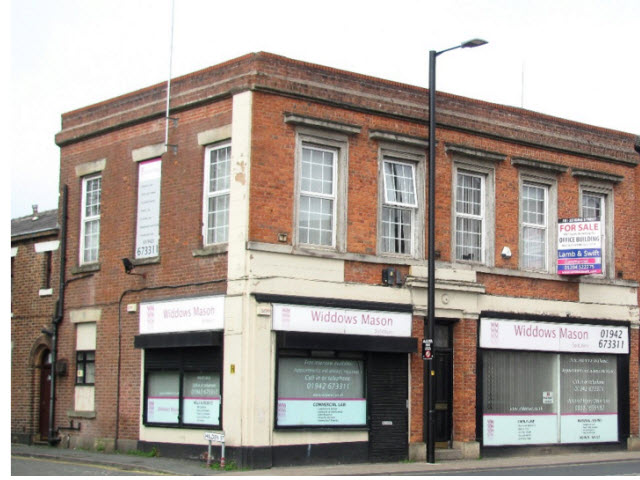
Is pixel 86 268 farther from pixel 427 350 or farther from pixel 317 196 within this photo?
pixel 427 350

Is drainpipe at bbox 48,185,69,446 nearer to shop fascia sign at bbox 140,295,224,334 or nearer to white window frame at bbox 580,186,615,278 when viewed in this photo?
shop fascia sign at bbox 140,295,224,334

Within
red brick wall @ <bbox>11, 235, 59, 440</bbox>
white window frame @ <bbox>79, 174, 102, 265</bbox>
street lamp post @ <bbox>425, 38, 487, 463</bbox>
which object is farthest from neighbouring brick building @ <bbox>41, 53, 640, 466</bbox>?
red brick wall @ <bbox>11, 235, 59, 440</bbox>

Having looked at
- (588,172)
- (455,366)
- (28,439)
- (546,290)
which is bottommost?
(28,439)

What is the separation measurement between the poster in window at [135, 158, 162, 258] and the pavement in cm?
445

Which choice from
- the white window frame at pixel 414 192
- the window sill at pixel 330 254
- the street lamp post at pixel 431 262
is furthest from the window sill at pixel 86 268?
the street lamp post at pixel 431 262

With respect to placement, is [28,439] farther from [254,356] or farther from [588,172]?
[588,172]

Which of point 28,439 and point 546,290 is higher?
point 546,290

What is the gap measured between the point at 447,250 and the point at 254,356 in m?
5.86

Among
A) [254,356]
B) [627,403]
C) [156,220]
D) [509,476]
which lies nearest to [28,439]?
[156,220]

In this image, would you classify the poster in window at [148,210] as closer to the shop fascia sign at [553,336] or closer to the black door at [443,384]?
the black door at [443,384]

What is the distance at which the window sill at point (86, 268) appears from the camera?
24.0 meters

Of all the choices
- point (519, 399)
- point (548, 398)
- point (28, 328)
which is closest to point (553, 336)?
point (548, 398)

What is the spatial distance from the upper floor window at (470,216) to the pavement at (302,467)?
15.5ft

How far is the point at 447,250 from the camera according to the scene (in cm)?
2336
